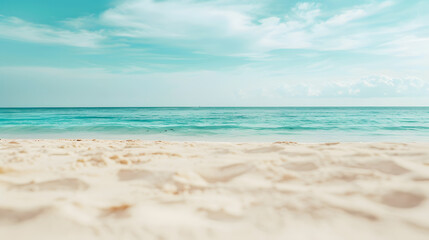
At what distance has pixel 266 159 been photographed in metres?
2.63

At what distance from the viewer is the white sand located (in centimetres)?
136

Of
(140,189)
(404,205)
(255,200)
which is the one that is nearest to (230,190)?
(255,200)

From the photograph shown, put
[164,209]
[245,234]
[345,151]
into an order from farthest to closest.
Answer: [345,151], [164,209], [245,234]

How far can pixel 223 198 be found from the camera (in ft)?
5.75

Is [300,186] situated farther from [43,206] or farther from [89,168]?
[89,168]

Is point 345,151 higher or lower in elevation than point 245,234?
higher

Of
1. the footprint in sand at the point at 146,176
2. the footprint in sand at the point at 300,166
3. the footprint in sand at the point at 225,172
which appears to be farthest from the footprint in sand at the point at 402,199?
the footprint in sand at the point at 146,176

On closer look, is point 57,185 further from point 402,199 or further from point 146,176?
point 402,199

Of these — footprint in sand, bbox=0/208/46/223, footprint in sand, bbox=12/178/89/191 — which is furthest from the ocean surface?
footprint in sand, bbox=0/208/46/223

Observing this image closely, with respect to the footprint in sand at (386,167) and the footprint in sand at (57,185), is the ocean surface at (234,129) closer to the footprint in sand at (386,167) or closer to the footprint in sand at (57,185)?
the footprint in sand at (386,167)

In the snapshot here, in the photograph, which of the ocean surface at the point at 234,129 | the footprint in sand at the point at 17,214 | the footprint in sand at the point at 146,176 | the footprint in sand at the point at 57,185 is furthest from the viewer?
the ocean surface at the point at 234,129

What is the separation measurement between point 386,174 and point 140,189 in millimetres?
A: 1998

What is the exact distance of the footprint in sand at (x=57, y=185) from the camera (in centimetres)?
197

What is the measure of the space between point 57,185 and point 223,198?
4.42 feet
